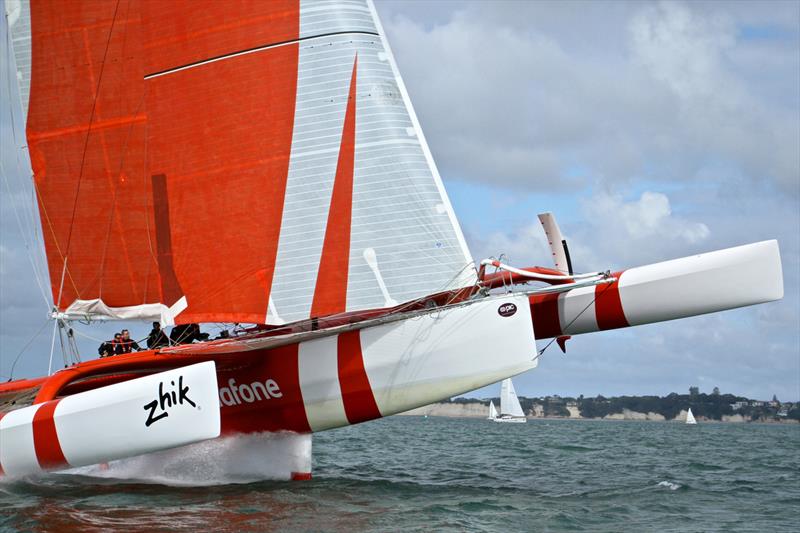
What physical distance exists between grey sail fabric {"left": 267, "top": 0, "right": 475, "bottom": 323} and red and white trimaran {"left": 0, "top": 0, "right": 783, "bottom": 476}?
18 millimetres

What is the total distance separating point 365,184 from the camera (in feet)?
27.6

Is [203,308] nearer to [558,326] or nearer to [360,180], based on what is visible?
[360,180]

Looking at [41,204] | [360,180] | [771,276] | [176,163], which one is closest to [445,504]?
[360,180]

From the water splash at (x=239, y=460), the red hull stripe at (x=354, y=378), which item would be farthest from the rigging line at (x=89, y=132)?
the red hull stripe at (x=354, y=378)

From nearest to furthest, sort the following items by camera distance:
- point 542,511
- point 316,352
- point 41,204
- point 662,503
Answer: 1. point 542,511
2. point 662,503
3. point 316,352
4. point 41,204

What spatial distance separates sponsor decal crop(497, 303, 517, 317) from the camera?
27.5ft

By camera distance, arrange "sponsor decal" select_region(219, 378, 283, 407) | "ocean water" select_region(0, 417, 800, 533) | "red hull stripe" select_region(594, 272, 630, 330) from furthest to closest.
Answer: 1. "sponsor decal" select_region(219, 378, 283, 407)
2. "red hull stripe" select_region(594, 272, 630, 330)
3. "ocean water" select_region(0, 417, 800, 533)

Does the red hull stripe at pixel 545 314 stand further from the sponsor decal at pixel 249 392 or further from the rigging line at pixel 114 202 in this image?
the rigging line at pixel 114 202

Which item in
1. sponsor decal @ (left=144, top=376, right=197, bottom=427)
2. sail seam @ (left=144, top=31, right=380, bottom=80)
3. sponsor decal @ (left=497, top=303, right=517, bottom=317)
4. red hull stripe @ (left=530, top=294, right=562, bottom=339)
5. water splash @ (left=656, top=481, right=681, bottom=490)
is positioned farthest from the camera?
water splash @ (left=656, top=481, right=681, bottom=490)

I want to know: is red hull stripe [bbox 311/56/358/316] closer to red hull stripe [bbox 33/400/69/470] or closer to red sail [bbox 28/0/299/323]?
red sail [bbox 28/0/299/323]

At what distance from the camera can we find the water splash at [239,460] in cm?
943

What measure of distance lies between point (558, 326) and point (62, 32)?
6584 mm

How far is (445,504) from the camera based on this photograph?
25.9 feet

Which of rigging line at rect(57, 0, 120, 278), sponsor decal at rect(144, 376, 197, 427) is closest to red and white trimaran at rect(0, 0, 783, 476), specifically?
sponsor decal at rect(144, 376, 197, 427)
